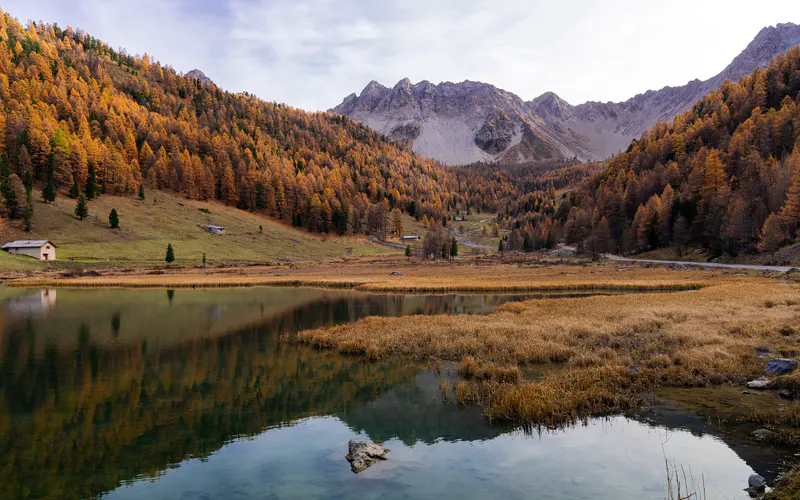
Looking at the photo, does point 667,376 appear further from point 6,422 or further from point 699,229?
point 699,229

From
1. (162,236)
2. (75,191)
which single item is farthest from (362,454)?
(75,191)

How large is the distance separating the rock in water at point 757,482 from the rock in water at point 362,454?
9366 millimetres

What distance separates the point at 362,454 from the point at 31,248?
111339 mm

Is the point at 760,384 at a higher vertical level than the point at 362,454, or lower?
higher

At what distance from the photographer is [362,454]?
12445mm

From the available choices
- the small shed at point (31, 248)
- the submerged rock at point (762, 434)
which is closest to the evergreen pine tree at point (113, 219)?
the small shed at point (31, 248)

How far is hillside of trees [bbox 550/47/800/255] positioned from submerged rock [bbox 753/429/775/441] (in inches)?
3164

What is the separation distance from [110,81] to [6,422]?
240 m

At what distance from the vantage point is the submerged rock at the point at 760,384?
52.9 ft

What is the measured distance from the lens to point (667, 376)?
59.2ft

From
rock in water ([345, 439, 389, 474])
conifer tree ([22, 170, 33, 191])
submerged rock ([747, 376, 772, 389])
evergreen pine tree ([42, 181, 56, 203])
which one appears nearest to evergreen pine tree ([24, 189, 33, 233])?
evergreen pine tree ([42, 181, 56, 203])

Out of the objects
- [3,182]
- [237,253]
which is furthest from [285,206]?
[3,182]

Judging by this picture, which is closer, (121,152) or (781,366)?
(781,366)

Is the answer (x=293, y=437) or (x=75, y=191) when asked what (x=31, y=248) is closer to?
(x=75, y=191)
